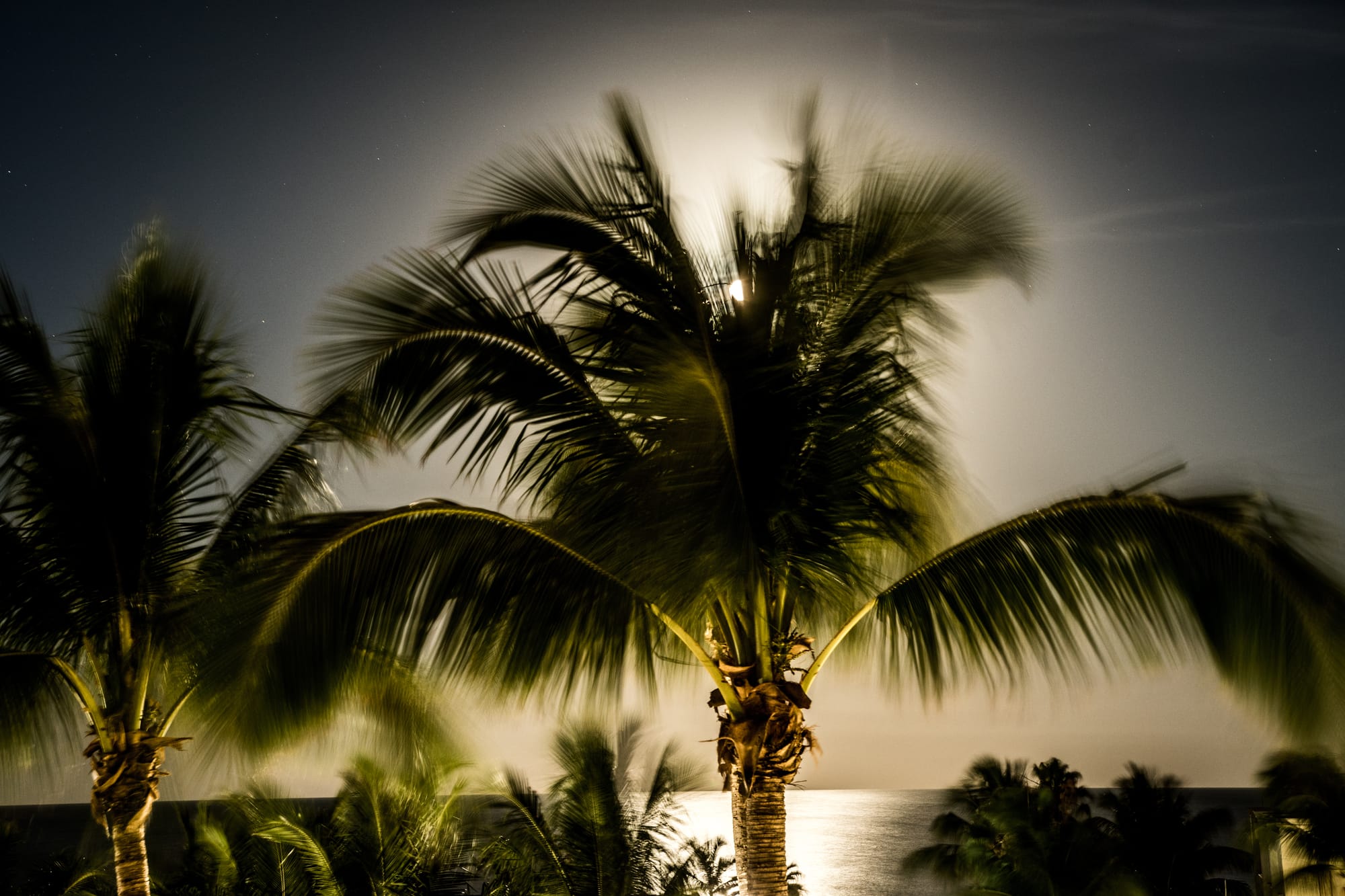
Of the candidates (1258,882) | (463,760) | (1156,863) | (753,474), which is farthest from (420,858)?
(1156,863)

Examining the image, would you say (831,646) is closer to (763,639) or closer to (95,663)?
(763,639)

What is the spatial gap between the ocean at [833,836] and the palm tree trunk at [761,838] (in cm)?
4786

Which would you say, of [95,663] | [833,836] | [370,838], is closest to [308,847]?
[370,838]

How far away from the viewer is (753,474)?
513 centimetres

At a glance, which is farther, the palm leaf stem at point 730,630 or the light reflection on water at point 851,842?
the light reflection on water at point 851,842

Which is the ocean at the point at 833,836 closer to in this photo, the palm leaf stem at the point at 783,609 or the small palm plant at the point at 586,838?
the small palm plant at the point at 586,838

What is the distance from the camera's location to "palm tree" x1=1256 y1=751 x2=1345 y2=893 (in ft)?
72.1

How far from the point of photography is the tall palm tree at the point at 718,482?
16.8 feet

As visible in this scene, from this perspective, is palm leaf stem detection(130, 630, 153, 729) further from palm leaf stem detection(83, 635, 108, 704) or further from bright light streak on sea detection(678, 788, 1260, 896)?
A: bright light streak on sea detection(678, 788, 1260, 896)

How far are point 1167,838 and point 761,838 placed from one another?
105ft

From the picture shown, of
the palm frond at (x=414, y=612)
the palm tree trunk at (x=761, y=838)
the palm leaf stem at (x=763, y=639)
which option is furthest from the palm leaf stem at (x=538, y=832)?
the palm leaf stem at (x=763, y=639)

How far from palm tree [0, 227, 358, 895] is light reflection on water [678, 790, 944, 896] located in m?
39.9

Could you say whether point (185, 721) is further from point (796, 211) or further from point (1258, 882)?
point (1258, 882)

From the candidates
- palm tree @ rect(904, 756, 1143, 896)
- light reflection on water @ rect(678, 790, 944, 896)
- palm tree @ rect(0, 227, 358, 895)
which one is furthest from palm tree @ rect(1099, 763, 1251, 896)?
palm tree @ rect(0, 227, 358, 895)
